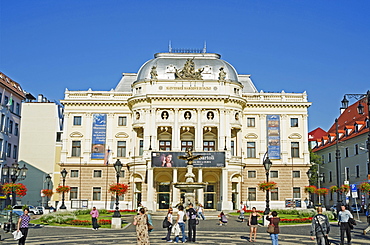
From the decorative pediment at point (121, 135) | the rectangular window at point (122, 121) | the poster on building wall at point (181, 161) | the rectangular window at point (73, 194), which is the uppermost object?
the rectangular window at point (122, 121)

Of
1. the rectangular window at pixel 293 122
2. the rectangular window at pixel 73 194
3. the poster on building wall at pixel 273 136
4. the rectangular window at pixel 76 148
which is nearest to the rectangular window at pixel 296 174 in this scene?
the poster on building wall at pixel 273 136

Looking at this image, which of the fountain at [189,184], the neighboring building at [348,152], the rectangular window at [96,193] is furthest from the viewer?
the neighboring building at [348,152]

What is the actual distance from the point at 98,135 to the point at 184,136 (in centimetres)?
1216

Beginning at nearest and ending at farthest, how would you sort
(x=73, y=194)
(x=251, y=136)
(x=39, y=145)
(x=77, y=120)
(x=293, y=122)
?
(x=73, y=194), (x=251, y=136), (x=77, y=120), (x=293, y=122), (x=39, y=145)

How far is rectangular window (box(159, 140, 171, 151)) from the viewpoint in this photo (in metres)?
64.7

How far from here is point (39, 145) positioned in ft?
255

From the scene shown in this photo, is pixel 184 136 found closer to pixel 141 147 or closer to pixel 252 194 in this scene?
pixel 141 147

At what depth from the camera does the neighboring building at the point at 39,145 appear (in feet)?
249

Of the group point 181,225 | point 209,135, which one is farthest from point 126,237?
point 209,135

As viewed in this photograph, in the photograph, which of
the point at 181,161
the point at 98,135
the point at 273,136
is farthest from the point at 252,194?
the point at 98,135

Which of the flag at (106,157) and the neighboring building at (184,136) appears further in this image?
the flag at (106,157)

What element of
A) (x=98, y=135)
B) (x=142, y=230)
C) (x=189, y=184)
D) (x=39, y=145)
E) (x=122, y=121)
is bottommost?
(x=142, y=230)

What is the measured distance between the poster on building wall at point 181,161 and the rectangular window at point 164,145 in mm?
4871

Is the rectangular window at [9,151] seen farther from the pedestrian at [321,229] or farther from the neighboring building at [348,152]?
the pedestrian at [321,229]
